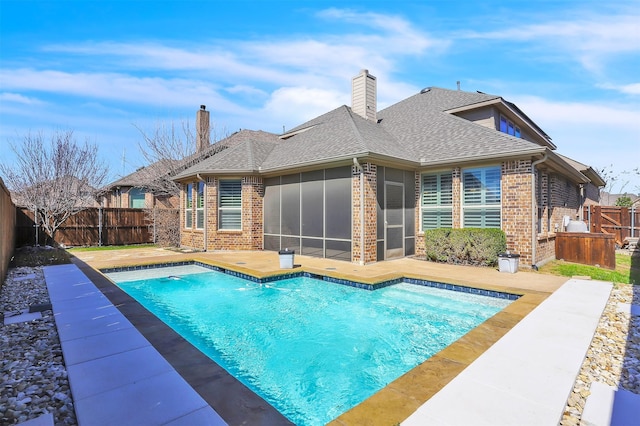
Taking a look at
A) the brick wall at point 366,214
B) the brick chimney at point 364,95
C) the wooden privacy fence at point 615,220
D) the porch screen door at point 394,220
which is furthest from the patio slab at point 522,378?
the wooden privacy fence at point 615,220

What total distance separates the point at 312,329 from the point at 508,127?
12.2m

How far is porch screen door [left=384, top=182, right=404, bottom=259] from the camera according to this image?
32.9 feet

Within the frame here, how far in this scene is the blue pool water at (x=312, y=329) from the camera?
3.44 meters

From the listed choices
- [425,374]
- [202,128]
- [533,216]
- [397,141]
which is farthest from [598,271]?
[202,128]

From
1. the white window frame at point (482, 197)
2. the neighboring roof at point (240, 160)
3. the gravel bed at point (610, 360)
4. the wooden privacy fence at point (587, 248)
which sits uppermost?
the neighboring roof at point (240, 160)

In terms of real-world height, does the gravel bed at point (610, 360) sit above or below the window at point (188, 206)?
below

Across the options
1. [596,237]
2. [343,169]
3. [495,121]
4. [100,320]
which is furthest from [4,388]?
[495,121]

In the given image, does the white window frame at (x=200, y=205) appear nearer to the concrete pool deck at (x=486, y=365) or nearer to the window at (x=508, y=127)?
the concrete pool deck at (x=486, y=365)

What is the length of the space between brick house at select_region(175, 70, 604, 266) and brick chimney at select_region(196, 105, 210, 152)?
6.76m

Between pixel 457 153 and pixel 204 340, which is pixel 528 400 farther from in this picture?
pixel 457 153

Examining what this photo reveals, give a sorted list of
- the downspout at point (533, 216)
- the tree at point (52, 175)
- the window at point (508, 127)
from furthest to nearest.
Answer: the tree at point (52, 175), the window at point (508, 127), the downspout at point (533, 216)

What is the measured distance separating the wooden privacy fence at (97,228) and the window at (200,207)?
260cm

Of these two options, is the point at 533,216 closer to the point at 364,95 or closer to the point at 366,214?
the point at 366,214

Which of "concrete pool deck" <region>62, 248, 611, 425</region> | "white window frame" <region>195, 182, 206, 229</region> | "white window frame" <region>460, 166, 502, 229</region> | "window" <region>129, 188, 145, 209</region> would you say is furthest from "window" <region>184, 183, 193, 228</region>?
"white window frame" <region>460, 166, 502, 229</region>
